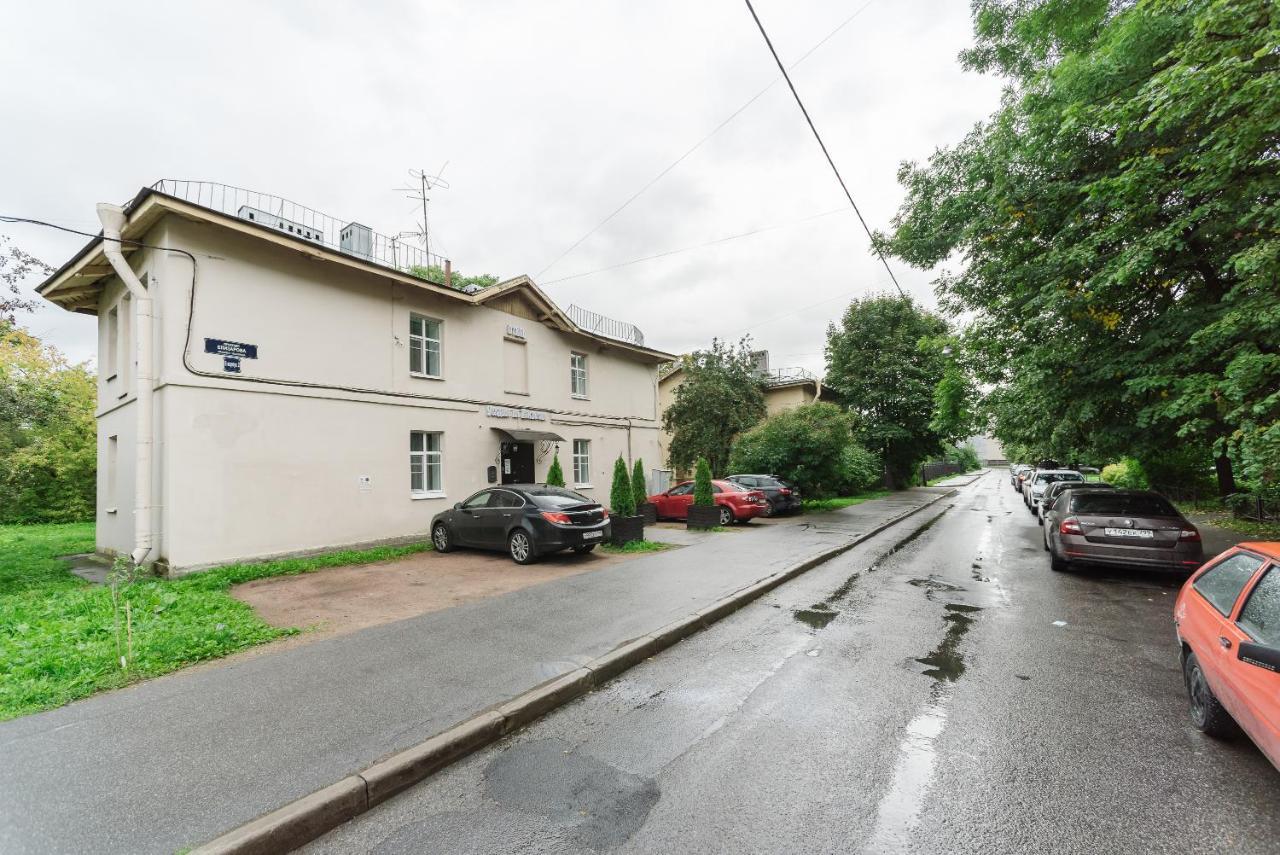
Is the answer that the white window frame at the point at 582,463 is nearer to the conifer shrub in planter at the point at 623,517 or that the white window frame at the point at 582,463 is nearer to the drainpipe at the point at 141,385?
the conifer shrub in planter at the point at 623,517

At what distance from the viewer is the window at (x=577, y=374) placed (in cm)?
1790

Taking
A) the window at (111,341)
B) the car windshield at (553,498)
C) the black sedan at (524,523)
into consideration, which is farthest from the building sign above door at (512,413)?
the window at (111,341)

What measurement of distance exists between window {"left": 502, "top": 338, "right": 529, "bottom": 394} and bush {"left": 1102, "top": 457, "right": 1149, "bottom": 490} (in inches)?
766

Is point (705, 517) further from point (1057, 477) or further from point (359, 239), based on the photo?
point (1057, 477)

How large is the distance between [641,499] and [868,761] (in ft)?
40.8

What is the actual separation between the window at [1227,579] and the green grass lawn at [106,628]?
8377 millimetres

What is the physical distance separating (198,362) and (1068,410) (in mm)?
15578

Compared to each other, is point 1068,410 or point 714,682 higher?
point 1068,410

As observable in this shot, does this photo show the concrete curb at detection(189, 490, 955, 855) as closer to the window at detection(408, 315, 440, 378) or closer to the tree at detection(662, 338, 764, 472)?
the window at detection(408, 315, 440, 378)

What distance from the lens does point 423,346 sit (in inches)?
529

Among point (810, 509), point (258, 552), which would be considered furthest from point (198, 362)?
point (810, 509)

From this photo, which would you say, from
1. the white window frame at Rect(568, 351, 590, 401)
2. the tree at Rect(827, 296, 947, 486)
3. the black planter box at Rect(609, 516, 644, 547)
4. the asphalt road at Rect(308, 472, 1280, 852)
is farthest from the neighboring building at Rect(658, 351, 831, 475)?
the asphalt road at Rect(308, 472, 1280, 852)

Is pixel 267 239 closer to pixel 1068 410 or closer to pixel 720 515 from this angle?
pixel 720 515

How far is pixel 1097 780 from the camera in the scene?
10.2 feet
